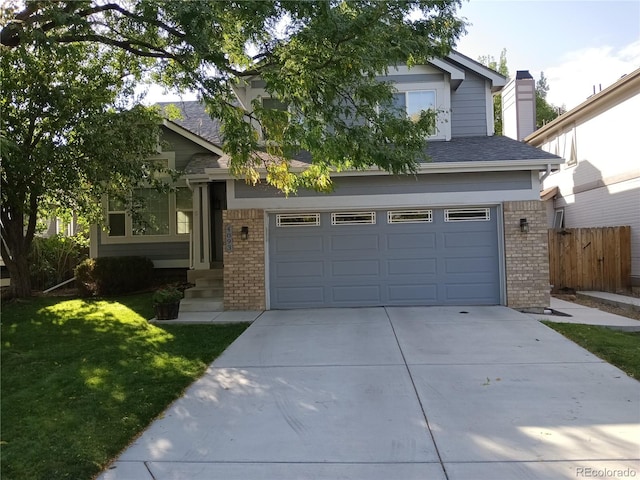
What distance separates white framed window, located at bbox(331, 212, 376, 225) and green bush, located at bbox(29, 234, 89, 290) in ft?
32.4

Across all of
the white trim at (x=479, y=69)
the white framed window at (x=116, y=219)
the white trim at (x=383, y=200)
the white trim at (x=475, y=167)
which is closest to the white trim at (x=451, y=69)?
the white trim at (x=479, y=69)

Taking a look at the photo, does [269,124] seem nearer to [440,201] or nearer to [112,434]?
[440,201]

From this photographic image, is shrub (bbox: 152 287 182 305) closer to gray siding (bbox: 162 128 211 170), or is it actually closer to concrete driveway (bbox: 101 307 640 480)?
concrete driveway (bbox: 101 307 640 480)

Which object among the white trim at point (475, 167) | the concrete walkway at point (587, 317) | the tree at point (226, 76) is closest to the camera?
the tree at point (226, 76)

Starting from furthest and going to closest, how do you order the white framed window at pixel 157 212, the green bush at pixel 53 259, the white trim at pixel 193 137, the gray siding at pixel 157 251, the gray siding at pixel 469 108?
the green bush at pixel 53 259
the gray siding at pixel 157 251
the white framed window at pixel 157 212
the white trim at pixel 193 137
the gray siding at pixel 469 108

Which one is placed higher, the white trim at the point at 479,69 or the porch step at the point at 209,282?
the white trim at the point at 479,69

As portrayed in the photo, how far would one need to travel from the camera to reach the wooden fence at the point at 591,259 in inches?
509

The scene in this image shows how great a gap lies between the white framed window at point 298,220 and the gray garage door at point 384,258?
0.02 metres

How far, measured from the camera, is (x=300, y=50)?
6945mm

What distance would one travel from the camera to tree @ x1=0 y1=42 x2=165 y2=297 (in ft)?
31.7

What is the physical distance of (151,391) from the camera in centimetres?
520

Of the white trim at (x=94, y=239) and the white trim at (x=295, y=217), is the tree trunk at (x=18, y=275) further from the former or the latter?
the white trim at (x=295, y=217)

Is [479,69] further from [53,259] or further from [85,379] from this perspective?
[53,259]

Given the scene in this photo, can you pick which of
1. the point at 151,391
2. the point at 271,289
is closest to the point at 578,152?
the point at 271,289
